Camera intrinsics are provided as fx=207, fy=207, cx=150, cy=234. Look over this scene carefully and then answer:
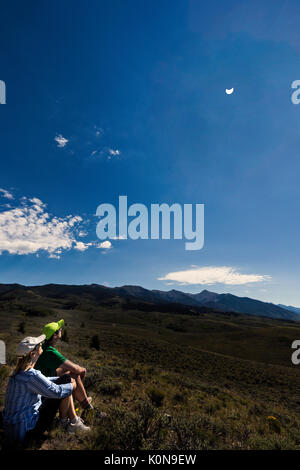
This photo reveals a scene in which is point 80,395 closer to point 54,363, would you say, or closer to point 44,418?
point 44,418

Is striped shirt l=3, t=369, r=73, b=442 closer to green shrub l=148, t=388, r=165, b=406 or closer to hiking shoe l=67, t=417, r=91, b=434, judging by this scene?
hiking shoe l=67, t=417, r=91, b=434

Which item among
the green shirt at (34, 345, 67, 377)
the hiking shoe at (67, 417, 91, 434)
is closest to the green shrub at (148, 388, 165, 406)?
the hiking shoe at (67, 417, 91, 434)

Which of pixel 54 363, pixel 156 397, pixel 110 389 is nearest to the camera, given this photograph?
pixel 54 363

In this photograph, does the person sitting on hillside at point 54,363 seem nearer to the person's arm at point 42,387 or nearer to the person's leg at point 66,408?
the person's leg at point 66,408

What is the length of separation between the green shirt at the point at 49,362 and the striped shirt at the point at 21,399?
33.9 inches

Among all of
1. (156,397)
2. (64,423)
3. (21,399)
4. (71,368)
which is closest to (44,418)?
(64,423)

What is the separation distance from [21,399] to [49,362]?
3.42ft

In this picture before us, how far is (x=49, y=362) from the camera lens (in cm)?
458

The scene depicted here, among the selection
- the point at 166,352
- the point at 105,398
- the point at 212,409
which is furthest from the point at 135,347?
the point at 105,398

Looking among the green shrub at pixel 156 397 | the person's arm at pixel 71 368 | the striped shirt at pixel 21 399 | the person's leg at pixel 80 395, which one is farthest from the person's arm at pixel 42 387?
the green shrub at pixel 156 397

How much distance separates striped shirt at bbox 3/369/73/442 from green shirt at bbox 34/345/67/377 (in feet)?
2.83

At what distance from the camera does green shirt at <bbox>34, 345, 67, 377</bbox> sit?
4559mm

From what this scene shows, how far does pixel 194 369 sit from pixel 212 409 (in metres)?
14.2
